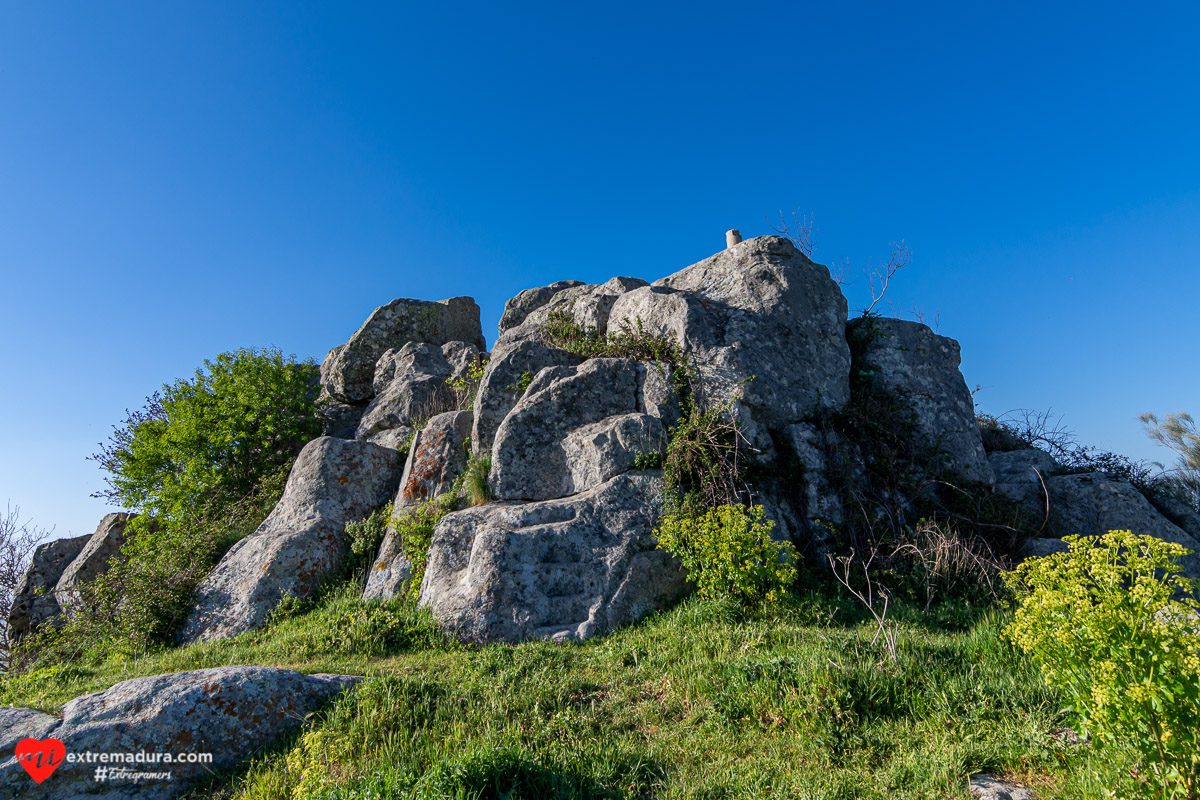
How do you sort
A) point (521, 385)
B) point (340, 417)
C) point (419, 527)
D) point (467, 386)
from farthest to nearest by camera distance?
point (340, 417) < point (467, 386) < point (521, 385) < point (419, 527)

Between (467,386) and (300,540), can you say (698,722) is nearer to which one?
(300,540)

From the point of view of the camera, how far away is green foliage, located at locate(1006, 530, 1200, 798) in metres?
3.21

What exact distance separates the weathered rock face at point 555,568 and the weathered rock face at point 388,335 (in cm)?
1270

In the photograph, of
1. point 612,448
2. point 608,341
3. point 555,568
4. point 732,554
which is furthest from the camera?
point 608,341

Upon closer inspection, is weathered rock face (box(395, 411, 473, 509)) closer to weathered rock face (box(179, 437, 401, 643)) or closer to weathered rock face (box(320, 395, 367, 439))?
weathered rock face (box(179, 437, 401, 643))

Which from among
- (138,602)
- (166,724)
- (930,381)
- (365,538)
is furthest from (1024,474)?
(138,602)

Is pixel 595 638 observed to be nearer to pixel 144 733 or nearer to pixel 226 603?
pixel 144 733

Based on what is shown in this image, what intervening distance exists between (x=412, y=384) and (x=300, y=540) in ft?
23.6

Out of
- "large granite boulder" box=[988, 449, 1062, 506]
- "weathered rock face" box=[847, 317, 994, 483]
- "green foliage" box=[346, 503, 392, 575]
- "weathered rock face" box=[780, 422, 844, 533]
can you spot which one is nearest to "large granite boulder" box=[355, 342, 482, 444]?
"green foliage" box=[346, 503, 392, 575]

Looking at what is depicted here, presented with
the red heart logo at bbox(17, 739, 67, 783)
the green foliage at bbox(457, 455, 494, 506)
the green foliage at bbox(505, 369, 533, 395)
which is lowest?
the red heart logo at bbox(17, 739, 67, 783)

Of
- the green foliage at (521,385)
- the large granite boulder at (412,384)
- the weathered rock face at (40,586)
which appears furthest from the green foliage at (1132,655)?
the weathered rock face at (40,586)

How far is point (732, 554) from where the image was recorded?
8.06 meters

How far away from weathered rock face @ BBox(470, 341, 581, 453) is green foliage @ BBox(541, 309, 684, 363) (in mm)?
592

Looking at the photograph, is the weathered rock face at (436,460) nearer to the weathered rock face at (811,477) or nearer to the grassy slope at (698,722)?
the grassy slope at (698,722)
